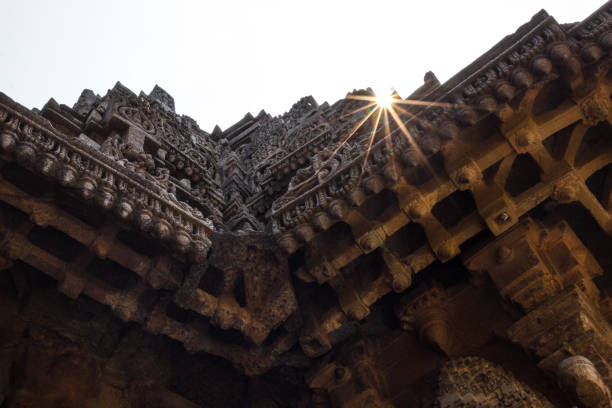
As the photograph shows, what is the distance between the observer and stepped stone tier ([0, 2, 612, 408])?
4.89 m

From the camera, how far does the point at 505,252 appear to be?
540cm

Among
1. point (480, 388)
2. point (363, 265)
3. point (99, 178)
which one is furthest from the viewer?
point (363, 265)

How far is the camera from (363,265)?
586 cm

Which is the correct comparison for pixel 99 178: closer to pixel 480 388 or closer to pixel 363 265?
pixel 363 265

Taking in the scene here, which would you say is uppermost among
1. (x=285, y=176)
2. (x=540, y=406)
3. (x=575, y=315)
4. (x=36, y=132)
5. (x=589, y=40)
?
(x=285, y=176)

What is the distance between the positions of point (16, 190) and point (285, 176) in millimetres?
4994

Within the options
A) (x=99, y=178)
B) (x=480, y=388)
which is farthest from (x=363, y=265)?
(x=99, y=178)

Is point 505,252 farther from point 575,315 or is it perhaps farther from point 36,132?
point 36,132

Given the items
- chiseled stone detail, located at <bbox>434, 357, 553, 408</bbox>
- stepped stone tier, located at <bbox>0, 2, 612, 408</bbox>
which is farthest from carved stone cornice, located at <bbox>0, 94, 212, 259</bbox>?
chiseled stone detail, located at <bbox>434, 357, 553, 408</bbox>

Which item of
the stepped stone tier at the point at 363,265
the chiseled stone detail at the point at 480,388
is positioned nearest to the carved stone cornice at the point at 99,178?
the stepped stone tier at the point at 363,265

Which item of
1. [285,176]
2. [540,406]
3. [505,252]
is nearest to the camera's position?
[540,406]

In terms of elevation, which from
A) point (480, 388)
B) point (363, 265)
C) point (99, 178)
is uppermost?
point (99, 178)

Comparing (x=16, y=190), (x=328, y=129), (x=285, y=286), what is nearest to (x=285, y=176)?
(x=328, y=129)

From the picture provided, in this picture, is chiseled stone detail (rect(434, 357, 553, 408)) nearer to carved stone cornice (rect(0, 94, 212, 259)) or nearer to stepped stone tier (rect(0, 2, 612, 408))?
stepped stone tier (rect(0, 2, 612, 408))
